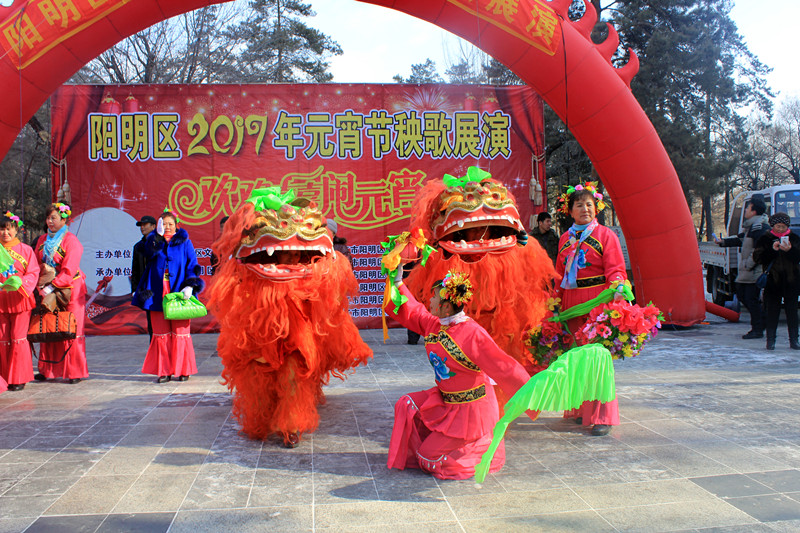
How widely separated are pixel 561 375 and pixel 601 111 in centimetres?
499

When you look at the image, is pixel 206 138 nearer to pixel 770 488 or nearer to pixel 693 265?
pixel 693 265

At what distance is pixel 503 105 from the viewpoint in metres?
9.04

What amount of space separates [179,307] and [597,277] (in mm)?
3635

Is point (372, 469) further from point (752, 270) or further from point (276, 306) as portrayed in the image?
point (752, 270)

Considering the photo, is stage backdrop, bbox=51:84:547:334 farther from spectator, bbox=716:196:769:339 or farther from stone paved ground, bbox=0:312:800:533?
stone paved ground, bbox=0:312:800:533

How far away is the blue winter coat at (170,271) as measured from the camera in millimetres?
5770

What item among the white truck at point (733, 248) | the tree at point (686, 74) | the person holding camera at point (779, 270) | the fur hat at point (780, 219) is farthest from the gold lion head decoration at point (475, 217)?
the tree at point (686, 74)

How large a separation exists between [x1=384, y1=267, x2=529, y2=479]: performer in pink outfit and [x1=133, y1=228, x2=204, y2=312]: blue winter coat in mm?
3037

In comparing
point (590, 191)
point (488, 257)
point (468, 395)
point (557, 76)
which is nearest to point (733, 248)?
point (557, 76)

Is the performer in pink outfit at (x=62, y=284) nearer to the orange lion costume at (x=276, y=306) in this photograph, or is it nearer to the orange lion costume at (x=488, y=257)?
the orange lion costume at (x=276, y=306)

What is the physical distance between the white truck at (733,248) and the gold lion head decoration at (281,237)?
8.25m

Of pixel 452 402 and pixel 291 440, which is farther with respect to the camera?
pixel 291 440

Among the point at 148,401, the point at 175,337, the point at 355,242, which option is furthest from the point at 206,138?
the point at 148,401

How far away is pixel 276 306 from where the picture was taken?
12.3 ft
